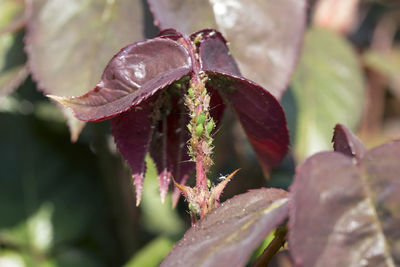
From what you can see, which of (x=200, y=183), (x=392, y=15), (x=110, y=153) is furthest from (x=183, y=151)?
(x=392, y=15)

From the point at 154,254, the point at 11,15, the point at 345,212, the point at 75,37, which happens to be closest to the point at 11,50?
the point at 11,15

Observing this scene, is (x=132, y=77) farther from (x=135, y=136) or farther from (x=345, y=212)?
(x=345, y=212)

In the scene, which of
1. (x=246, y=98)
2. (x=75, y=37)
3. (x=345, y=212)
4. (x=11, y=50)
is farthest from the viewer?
(x=11, y=50)

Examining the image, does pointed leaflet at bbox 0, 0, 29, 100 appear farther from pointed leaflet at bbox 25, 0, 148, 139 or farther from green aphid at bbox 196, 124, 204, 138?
green aphid at bbox 196, 124, 204, 138

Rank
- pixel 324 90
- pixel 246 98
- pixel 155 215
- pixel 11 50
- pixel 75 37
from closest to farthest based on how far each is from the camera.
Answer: pixel 246 98, pixel 75 37, pixel 11 50, pixel 324 90, pixel 155 215

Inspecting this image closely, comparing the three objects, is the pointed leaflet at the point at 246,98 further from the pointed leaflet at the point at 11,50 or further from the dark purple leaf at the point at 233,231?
the pointed leaflet at the point at 11,50

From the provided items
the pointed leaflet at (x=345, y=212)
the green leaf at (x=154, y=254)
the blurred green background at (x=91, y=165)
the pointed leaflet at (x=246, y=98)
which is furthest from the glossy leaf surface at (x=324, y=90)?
the pointed leaflet at (x=345, y=212)
